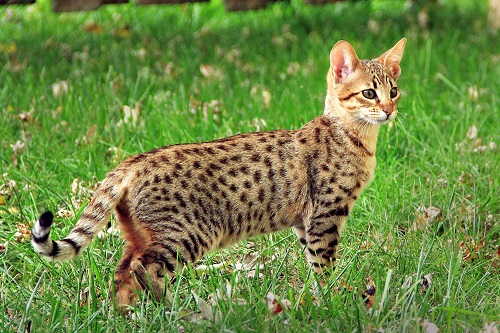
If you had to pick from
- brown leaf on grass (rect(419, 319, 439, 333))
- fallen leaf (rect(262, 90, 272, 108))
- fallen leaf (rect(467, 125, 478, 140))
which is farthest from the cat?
fallen leaf (rect(262, 90, 272, 108))

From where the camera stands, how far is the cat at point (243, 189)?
3.77 meters

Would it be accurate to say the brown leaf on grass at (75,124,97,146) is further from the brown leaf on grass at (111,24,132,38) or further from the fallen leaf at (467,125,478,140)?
the brown leaf on grass at (111,24,132,38)

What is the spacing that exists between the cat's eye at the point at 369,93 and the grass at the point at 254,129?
0.74m

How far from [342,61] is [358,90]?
0.71 ft

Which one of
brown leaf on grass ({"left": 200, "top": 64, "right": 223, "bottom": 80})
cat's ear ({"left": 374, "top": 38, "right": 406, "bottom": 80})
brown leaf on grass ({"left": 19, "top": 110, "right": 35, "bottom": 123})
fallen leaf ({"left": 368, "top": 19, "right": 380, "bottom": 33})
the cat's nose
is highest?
cat's ear ({"left": 374, "top": 38, "right": 406, "bottom": 80})

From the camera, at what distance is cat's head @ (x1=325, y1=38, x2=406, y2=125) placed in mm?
4324

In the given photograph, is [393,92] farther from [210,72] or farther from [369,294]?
[210,72]

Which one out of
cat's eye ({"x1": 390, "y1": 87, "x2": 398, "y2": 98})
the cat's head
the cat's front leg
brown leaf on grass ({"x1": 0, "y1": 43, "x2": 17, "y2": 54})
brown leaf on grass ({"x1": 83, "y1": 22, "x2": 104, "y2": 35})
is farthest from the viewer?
brown leaf on grass ({"x1": 83, "y1": 22, "x2": 104, "y2": 35})

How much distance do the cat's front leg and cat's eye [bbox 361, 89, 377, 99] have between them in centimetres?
63

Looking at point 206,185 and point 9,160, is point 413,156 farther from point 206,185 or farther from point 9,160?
point 9,160

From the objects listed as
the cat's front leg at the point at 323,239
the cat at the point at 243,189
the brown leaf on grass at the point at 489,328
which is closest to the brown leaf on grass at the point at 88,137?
the cat at the point at 243,189

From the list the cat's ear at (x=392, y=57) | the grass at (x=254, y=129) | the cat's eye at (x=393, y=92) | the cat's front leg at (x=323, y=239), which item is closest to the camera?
the grass at (x=254, y=129)

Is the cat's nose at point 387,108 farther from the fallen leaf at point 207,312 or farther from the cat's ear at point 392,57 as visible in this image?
the fallen leaf at point 207,312

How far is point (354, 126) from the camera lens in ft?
14.5
